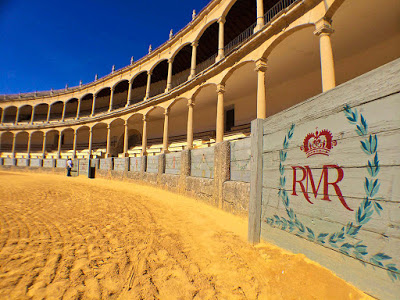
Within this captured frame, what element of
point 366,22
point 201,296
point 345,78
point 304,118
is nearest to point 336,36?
point 366,22

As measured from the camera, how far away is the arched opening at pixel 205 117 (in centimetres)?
1400

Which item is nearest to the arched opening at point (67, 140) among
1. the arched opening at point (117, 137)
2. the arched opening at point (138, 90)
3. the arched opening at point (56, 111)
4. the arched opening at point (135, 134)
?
the arched opening at point (56, 111)

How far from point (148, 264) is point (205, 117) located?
48.1 ft

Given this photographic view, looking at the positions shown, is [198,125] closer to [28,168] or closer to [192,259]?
[192,259]

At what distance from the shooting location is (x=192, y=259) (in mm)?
2377

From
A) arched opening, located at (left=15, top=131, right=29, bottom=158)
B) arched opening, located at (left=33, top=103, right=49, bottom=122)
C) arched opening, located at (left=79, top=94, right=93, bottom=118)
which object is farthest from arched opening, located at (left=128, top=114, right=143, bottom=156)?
Result: arched opening, located at (left=15, top=131, right=29, bottom=158)

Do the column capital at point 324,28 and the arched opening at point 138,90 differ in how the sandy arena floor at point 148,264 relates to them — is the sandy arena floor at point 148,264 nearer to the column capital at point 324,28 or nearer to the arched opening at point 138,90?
the column capital at point 324,28

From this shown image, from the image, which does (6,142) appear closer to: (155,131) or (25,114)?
(25,114)

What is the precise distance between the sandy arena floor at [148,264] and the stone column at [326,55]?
495 cm

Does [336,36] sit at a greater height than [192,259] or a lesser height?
greater

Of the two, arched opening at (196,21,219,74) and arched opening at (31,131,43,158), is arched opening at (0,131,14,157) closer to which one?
arched opening at (31,131,43,158)

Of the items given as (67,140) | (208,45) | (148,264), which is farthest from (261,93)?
(67,140)

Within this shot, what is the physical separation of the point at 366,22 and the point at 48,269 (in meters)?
10.2

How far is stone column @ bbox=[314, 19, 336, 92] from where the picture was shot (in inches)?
217
